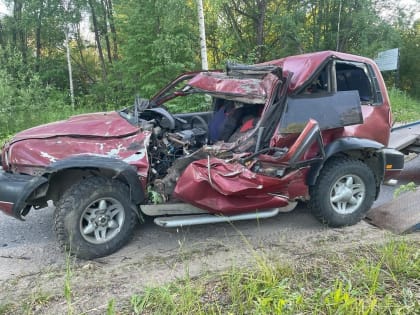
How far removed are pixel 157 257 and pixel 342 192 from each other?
2.21 meters

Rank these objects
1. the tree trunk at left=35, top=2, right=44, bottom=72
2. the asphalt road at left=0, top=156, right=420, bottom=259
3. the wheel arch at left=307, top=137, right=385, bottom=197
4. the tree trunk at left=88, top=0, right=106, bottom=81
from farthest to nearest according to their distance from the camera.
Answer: the tree trunk at left=88, top=0, right=106, bottom=81 → the tree trunk at left=35, top=2, right=44, bottom=72 → the wheel arch at left=307, top=137, right=385, bottom=197 → the asphalt road at left=0, top=156, right=420, bottom=259

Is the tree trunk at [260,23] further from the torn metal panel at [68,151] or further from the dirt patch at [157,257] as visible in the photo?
the torn metal panel at [68,151]

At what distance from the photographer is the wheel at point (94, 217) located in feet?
11.6

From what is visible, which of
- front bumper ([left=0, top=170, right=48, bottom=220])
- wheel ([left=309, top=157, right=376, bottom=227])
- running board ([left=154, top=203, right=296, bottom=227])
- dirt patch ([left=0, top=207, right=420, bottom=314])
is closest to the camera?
dirt patch ([left=0, top=207, right=420, bottom=314])

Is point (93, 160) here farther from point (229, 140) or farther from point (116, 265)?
point (229, 140)

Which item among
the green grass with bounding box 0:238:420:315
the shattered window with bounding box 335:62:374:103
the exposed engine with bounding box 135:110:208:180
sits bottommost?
the green grass with bounding box 0:238:420:315

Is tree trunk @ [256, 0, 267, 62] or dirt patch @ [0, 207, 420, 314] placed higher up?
tree trunk @ [256, 0, 267, 62]

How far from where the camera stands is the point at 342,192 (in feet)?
14.5

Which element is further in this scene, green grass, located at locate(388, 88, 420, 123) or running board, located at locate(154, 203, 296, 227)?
green grass, located at locate(388, 88, 420, 123)

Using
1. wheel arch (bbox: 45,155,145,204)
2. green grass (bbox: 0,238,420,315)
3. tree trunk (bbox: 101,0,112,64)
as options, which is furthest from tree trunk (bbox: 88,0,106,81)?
green grass (bbox: 0,238,420,315)

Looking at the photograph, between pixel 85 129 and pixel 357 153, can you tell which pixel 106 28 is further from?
pixel 357 153

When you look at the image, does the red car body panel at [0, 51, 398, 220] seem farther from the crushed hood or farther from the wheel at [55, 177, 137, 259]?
the wheel at [55, 177, 137, 259]

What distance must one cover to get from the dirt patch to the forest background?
9.33 meters

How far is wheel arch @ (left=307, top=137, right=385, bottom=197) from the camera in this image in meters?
4.21
